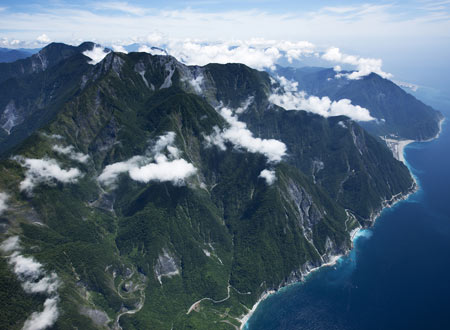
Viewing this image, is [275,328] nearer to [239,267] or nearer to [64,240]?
[239,267]

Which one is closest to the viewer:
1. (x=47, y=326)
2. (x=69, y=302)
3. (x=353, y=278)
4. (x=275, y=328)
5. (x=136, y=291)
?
(x=47, y=326)

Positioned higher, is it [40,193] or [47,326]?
[40,193]

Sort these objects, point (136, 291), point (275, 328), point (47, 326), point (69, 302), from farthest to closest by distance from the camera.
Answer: point (136, 291) < point (275, 328) < point (69, 302) < point (47, 326)

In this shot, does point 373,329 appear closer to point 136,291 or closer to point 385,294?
point 385,294

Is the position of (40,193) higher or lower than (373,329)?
higher

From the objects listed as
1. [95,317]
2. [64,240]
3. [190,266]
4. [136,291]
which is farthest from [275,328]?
[64,240]

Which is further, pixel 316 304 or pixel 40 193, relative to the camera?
pixel 40 193

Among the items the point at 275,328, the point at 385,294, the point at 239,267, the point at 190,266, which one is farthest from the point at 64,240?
the point at 385,294

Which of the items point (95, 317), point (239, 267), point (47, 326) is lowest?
point (239, 267)

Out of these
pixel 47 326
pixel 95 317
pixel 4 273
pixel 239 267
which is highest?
pixel 4 273
